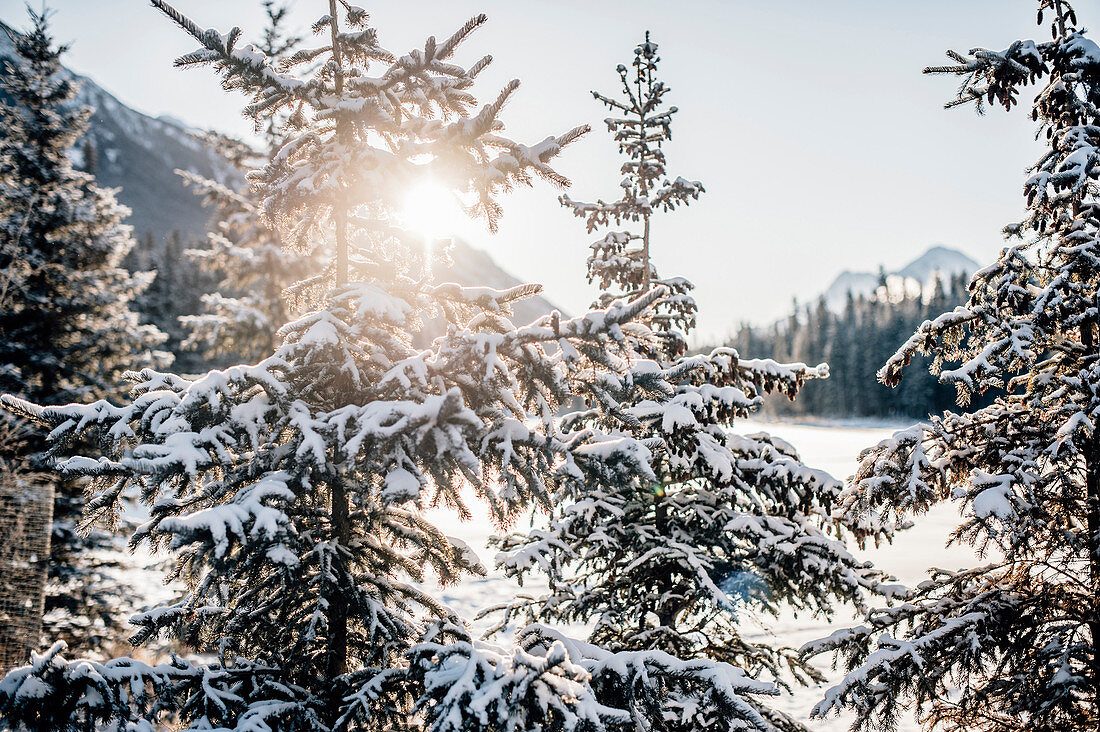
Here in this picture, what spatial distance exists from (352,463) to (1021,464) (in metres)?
6.57

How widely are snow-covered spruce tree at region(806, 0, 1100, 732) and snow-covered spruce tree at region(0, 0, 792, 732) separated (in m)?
3.53

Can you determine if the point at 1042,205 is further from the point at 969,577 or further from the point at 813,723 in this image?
the point at 813,723

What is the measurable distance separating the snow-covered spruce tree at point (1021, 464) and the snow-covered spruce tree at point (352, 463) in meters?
3.53

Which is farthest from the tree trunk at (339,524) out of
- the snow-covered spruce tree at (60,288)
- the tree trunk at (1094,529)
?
the snow-covered spruce tree at (60,288)

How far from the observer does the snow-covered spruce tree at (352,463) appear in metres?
3.46

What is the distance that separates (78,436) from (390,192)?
255cm

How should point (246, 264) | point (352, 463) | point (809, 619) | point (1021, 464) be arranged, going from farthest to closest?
point (809, 619) → point (246, 264) → point (1021, 464) → point (352, 463)

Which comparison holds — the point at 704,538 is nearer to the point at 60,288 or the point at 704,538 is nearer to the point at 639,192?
the point at 639,192

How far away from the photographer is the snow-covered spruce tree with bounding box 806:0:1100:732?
6.30 meters

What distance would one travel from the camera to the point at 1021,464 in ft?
20.9

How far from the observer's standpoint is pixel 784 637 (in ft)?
55.6

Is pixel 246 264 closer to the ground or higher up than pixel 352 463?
higher up

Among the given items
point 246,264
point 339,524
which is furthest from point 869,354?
point 339,524

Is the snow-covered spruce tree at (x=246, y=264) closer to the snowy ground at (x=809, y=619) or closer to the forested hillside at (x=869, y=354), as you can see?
the snowy ground at (x=809, y=619)
